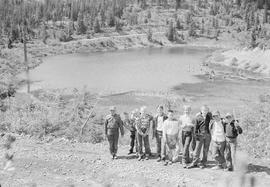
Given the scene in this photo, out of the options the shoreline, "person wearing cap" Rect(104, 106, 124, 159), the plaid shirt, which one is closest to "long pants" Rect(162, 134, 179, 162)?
the plaid shirt

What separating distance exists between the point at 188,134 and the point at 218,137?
3.16 ft

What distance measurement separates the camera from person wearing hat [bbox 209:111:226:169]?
12.2m

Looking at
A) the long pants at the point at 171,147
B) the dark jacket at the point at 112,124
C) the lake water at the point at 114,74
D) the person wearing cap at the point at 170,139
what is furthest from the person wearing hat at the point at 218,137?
the lake water at the point at 114,74

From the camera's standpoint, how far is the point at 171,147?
43.0ft

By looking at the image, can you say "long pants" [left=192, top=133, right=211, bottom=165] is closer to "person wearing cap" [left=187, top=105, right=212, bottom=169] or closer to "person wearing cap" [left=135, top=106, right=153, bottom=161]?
"person wearing cap" [left=187, top=105, right=212, bottom=169]

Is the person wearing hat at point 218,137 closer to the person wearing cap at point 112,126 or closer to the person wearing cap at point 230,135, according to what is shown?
the person wearing cap at point 230,135

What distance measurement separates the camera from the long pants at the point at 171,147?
512 inches

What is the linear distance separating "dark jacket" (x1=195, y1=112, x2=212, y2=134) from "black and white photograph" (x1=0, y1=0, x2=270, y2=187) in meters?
0.03

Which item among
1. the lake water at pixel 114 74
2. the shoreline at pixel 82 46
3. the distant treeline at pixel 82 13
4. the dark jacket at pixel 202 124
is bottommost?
the shoreline at pixel 82 46

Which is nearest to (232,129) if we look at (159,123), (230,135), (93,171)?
(230,135)

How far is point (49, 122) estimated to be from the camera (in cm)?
1894

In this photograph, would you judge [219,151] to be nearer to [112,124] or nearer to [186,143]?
[186,143]

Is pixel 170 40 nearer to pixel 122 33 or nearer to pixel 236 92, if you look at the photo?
pixel 122 33

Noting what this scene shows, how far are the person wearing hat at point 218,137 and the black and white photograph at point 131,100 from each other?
0.03 m
